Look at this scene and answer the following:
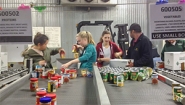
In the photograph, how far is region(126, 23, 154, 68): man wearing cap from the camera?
3.78 m

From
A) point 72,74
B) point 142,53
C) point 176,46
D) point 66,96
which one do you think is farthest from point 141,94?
point 176,46

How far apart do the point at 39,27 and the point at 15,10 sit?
512cm

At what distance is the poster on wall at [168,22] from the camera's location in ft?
7.21

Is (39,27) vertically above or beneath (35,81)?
above

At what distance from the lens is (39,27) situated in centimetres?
723

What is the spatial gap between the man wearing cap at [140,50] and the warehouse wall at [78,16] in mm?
3356

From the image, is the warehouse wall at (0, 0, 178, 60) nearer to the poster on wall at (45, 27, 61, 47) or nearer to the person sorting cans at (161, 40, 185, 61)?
the poster on wall at (45, 27, 61, 47)

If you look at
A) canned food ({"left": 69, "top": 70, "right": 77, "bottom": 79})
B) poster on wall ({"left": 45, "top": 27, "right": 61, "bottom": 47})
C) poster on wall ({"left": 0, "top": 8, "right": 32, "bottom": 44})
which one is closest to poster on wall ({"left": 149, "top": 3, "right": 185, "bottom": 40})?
poster on wall ({"left": 0, "top": 8, "right": 32, "bottom": 44})

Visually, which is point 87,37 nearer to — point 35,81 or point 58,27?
point 35,81

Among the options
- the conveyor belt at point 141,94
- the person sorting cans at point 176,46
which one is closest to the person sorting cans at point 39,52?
the conveyor belt at point 141,94

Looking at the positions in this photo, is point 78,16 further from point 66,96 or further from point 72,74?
point 66,96

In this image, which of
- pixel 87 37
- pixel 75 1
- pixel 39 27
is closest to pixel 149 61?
pixel 87 37

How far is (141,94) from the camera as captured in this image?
206 centimetres

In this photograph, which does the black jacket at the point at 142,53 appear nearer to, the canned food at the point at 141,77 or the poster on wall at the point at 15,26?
the canned food at the point at 141,77
